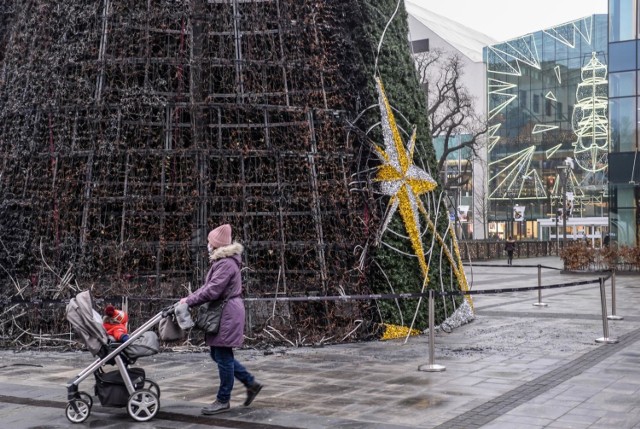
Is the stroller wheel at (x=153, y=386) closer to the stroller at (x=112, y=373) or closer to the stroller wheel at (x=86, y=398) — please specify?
the stroller at (x=112, y=373)

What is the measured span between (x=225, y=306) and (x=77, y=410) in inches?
63.5

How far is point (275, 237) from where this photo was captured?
1253cm

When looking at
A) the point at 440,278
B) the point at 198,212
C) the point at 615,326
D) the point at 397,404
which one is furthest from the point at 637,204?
the point at 397,404

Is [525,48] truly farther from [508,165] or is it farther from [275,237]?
[275,237]

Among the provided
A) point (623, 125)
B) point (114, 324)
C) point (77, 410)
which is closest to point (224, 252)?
point (114, 324)

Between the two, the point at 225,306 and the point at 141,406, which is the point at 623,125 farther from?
the point at 141,406

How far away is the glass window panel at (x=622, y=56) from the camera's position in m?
40.0

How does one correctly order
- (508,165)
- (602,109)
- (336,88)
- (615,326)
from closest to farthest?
(336,88) → (615,326) → (602,109) → (508,165)

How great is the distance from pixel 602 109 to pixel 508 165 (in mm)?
10192

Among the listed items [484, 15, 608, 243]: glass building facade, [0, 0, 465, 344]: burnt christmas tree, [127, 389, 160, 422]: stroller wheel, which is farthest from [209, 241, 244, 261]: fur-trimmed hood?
[484, 15, 608, 243]: glass building facade

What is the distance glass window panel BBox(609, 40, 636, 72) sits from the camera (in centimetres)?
4000

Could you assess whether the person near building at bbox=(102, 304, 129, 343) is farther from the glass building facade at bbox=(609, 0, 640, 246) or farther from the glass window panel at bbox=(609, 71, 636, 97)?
the glass window panel at bbox=(609, 71, 636, 97)

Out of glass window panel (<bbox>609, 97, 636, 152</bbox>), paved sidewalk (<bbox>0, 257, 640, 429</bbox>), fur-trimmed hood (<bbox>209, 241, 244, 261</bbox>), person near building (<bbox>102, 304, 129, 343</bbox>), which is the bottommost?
paved sidewalk (<bbox>0, 257, 640, 429</bbox>)

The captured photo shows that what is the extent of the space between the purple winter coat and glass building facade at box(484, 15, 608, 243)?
69.1m
